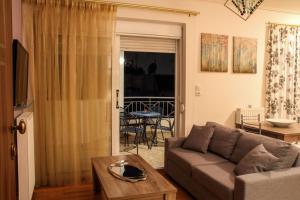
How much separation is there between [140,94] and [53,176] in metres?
4.19

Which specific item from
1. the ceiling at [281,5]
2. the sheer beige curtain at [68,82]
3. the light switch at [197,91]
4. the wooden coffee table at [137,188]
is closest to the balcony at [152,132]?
the light switch at [197,91]

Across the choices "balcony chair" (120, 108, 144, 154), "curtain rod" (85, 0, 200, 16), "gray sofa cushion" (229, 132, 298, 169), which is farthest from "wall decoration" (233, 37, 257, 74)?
"balcony chair" (120, 108, 144, 154)

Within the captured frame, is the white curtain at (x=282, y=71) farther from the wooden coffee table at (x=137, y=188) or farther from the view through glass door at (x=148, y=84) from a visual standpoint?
the wooden coffee table at (x=137, y=188)

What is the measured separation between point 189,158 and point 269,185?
1.13 metres

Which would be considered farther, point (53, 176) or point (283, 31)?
point (283, 31)

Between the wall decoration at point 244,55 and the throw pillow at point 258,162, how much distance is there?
2.12 meters

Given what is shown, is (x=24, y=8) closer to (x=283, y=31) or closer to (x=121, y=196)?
(x=121, y=196)

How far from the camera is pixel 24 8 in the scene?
3.28 meters

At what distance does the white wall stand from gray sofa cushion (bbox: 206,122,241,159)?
0.68m

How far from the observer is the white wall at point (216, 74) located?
161 inches

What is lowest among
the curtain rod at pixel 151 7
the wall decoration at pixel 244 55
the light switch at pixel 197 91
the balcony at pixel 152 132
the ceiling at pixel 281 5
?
the balcony at pixel 152 132

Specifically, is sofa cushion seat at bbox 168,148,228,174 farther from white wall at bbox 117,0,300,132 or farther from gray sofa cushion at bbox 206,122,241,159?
white wall at bbox 117,0,300,132

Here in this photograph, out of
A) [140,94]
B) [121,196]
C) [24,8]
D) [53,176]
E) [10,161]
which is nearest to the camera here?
[10,161]

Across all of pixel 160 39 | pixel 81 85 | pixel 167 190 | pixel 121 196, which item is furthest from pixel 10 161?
pixel 160 39
